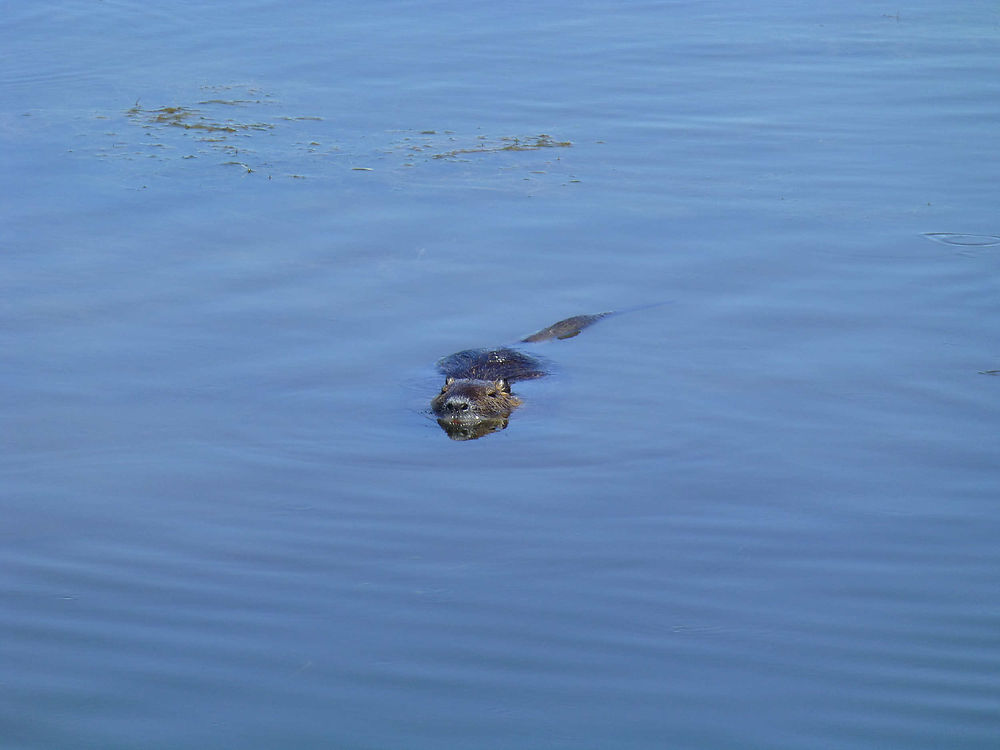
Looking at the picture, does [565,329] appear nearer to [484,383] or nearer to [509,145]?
[484,383]

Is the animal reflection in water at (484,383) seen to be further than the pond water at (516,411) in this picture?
Yes

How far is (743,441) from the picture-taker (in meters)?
6.74

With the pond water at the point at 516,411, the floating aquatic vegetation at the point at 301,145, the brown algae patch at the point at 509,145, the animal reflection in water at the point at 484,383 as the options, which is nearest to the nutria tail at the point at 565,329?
the animal reflection in water at the point at 484,383

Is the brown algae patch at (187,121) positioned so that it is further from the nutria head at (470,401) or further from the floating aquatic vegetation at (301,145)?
the nutria head at (470,401)

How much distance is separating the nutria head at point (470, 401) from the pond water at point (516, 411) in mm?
130

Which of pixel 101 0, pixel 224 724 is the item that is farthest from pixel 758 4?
pixel 224 724

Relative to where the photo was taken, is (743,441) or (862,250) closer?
(743,441)

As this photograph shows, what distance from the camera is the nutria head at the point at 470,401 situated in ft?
24.2

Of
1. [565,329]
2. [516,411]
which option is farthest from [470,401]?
[565,329]

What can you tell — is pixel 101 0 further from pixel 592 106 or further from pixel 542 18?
pixel 592 106

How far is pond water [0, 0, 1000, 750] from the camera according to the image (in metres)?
4.49

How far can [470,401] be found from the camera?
736 cm

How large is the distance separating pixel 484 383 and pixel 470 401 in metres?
0.21

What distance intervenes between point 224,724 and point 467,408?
3346mm
